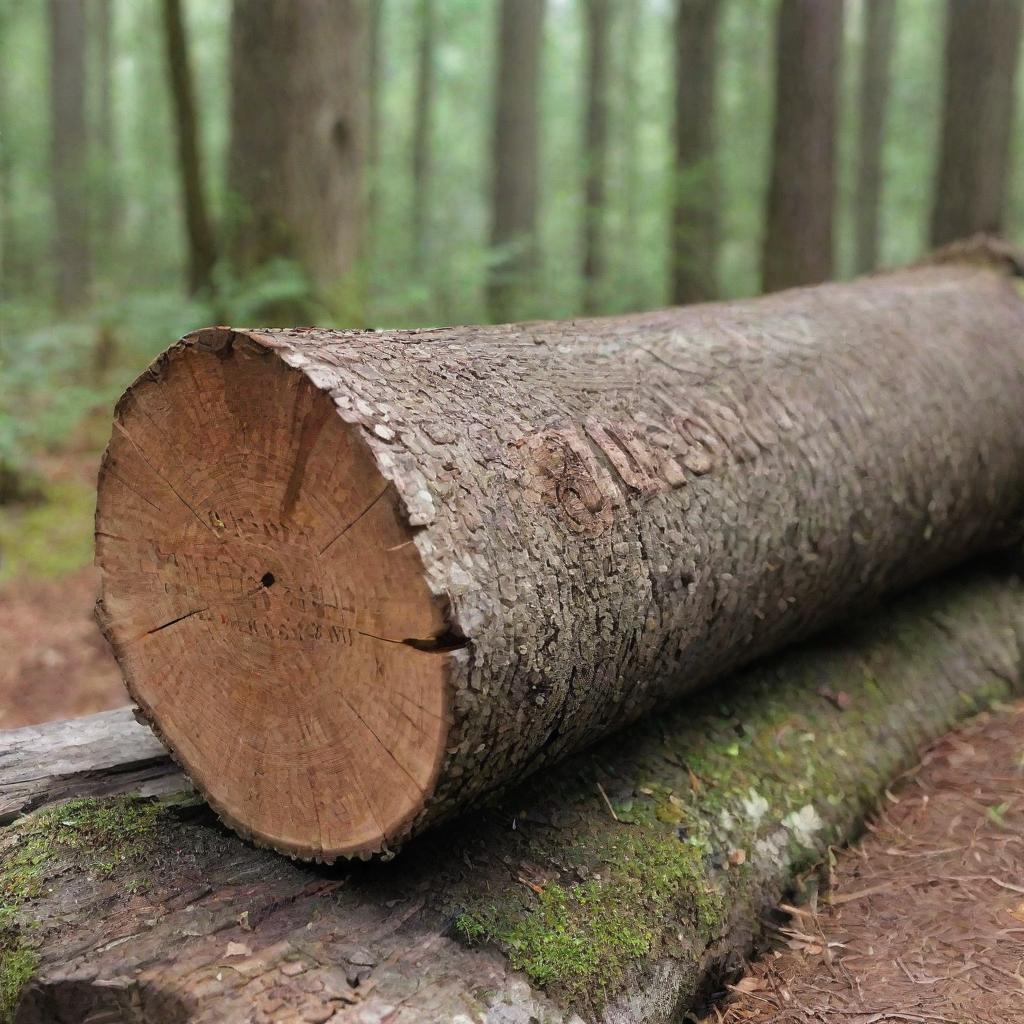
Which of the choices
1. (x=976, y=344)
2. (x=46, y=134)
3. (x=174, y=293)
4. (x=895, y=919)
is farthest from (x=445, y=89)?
(x=895, y=919)

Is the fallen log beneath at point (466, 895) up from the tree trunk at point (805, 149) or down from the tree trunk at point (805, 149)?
down

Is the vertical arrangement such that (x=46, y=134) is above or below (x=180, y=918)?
above

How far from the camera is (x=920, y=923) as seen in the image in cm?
241

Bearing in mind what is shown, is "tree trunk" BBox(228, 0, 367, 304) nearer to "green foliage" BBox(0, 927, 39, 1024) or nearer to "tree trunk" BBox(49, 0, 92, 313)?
"green foliage" BBox(0, 927, 39, 1024)

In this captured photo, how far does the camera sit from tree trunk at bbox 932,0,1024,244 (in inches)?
280

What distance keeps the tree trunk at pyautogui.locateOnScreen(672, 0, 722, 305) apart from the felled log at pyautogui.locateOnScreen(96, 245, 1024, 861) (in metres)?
7.17

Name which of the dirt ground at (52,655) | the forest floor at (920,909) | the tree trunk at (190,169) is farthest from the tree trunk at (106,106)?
the forest floor at (920,909)

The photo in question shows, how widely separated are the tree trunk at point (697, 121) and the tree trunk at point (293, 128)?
181 inches

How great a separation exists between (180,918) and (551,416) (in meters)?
1.34

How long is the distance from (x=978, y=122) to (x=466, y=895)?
7.47 meters

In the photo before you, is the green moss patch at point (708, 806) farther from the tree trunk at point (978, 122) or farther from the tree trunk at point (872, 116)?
the tree trunk at point (872, 116)

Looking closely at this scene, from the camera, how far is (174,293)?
6203mm

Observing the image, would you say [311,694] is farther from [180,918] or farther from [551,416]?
[551,416]

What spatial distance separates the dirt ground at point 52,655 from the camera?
4031mm
